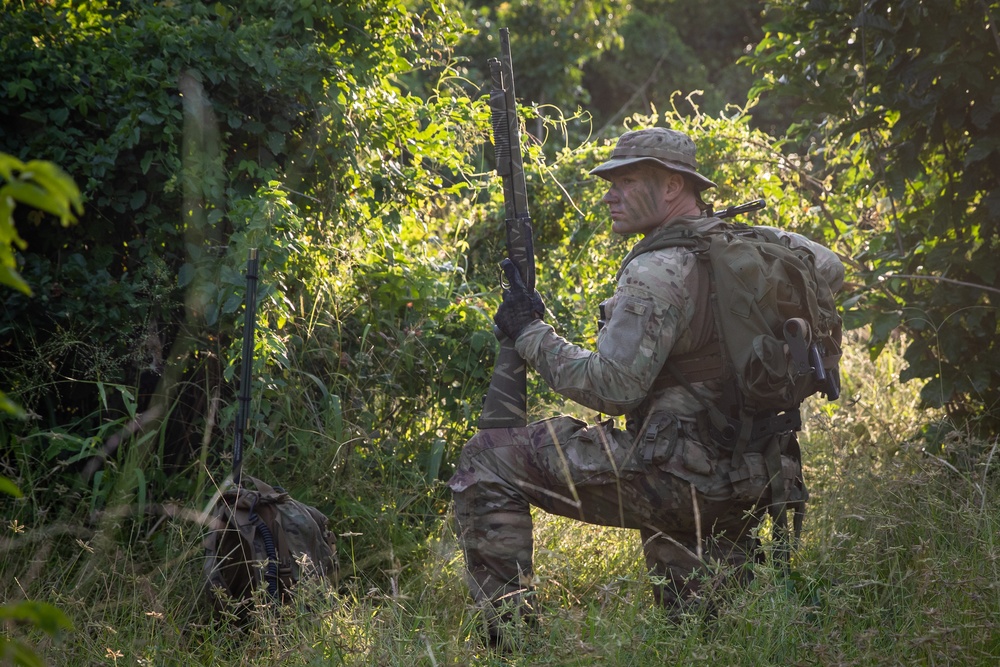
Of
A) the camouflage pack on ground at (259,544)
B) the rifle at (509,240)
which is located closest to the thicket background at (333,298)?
the camouflage pack on ground at (259,544)

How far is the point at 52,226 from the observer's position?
168 inches

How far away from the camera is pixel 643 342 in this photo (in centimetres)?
317

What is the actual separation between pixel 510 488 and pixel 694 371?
0.74 metres

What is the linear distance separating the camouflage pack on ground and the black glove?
98 centimetres

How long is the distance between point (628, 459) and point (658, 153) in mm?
1082

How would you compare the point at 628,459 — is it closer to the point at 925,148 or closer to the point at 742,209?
the point at 742,209

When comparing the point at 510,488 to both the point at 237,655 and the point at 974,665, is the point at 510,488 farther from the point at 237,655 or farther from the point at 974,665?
the point at 974,665

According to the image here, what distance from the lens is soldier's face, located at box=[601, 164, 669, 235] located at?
352 centimetres

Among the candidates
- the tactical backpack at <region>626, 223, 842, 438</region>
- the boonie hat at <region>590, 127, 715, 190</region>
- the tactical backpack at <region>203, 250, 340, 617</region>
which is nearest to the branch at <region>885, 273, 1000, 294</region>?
the tactical backpack at <region>626, 223, 842, 438</region>

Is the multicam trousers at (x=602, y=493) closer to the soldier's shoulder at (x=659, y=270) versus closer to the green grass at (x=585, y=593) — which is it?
the green grass at (x=585, y=593)

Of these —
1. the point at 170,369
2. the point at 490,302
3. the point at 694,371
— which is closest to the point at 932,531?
the point at 694,371

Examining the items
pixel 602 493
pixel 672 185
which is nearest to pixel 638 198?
pixel 672 185

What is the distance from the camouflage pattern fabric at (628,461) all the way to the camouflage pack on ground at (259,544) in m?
0.55

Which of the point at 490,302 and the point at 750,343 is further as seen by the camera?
the point at 490,302
